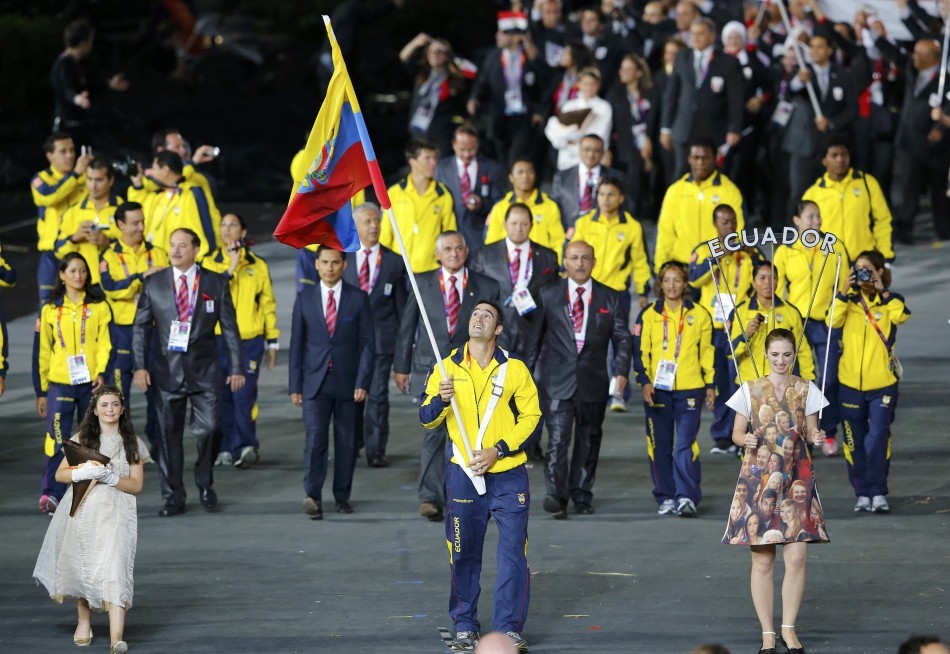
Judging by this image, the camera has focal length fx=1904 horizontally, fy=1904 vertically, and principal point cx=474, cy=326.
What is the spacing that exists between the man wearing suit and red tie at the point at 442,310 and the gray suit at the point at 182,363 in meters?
1.14

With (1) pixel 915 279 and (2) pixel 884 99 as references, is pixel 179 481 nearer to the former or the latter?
(1) pixel 915 279

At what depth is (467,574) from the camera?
33.4 ft

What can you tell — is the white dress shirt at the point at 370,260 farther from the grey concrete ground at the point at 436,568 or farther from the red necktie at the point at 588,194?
the red necktie at the point at 588,194

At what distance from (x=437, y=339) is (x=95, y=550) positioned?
3.77 metres

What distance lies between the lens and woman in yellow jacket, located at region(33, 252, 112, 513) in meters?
12.8

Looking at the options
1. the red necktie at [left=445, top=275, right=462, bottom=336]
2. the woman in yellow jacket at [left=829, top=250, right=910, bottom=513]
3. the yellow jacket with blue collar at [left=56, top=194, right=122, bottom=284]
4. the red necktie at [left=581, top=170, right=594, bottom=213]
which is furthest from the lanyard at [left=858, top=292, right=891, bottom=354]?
the yellow jacket with blue collar at [left=56, top=194, right=122, bottom=284]

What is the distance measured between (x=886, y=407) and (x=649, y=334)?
1.68m

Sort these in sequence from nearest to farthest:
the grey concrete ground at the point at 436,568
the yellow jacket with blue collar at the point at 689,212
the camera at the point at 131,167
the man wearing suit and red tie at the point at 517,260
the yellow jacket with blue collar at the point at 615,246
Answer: the grey concrete ground at the point at 436,568, the man wearing suit and red tie at the point at 517,260, the yellow jacket with blue collar at the point at 615,246, the yellow jacket with blue collar at the point at 689,212, the camera at the point at 131,167

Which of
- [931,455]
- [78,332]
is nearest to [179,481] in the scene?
[78,332]

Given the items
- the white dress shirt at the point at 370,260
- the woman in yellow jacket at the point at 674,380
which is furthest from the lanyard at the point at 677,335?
the white dress shirt at the point at 370,260

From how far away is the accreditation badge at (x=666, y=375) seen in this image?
12.9 meters

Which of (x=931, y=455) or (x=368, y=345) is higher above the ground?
(x=368, y=345)

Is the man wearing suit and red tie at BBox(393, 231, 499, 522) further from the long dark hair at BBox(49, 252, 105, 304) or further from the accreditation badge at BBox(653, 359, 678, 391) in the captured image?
the long dark hair at BBox(49, 252, 105, 304)

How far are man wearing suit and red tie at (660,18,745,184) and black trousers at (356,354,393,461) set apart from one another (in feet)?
20.8
